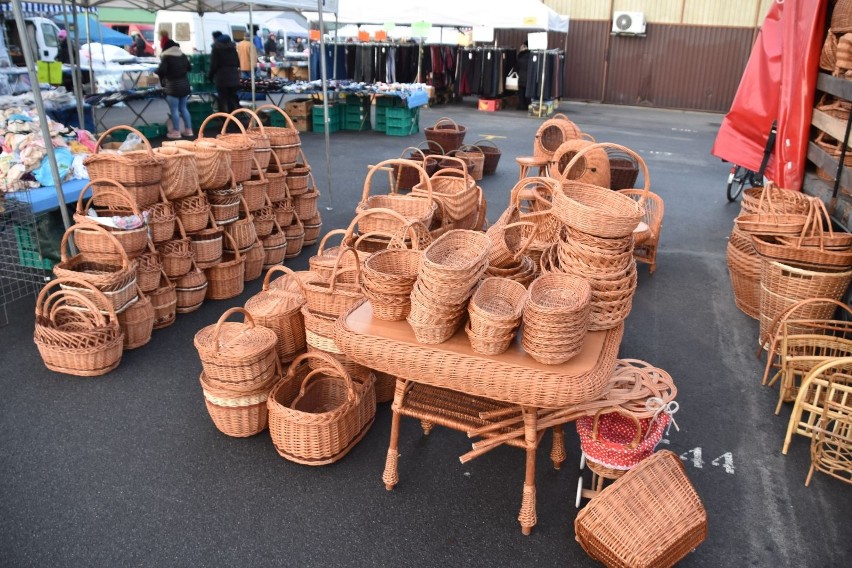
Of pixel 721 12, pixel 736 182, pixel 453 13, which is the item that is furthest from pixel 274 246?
pixel 721 12

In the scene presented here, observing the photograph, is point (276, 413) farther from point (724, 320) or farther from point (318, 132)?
point (318, 132)

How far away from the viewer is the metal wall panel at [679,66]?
1753 centimetres

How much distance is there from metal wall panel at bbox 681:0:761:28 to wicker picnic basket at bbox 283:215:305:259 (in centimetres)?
1611

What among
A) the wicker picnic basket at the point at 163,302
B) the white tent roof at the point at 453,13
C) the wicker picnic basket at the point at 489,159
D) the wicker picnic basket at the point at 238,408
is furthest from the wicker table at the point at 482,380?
the white tent roof at the point at 453,13

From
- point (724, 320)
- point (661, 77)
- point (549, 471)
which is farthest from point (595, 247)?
point (661, 77)

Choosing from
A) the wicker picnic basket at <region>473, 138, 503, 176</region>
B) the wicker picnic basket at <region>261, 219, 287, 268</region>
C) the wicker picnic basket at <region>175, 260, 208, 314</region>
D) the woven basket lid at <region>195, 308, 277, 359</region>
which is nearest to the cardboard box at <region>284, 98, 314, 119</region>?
the wicker picnic basket at <region>473, 138, 503, 176</region>

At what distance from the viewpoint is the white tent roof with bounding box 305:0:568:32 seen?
12219mm

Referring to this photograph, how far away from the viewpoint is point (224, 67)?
11133 mm

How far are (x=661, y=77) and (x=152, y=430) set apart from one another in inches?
721

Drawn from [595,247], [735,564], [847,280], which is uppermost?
[595,247]

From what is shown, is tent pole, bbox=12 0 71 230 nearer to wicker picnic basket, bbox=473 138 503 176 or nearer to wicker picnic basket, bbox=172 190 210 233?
wicker picnic basket, bbox=172 190 210 233

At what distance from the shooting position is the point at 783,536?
273 cm

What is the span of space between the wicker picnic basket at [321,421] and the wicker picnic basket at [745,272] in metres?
3.06

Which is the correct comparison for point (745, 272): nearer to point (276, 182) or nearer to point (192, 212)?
point (276, 182)
